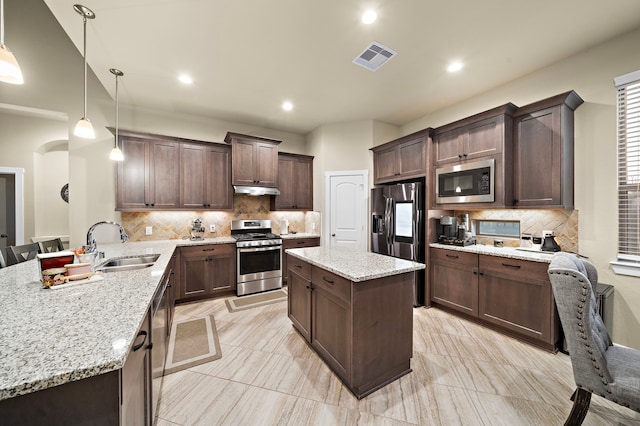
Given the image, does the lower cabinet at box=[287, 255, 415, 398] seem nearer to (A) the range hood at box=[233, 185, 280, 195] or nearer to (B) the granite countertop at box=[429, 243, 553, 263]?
(B) the granite countertop at box=[429, 243, 553, 263]

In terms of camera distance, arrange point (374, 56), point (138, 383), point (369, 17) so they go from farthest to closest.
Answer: point (374, 56), point (369, 17), point (138, 383)

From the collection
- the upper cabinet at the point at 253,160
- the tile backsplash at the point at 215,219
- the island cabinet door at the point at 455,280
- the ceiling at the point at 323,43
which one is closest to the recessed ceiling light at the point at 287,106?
the ceiling at the point at 323,43

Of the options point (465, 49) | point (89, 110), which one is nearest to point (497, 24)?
point (465, 49)

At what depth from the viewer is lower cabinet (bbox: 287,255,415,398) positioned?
1769 mm

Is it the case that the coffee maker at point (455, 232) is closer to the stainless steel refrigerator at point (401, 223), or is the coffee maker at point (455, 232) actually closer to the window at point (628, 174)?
the stainless steel refrigerator at point (401, 223)

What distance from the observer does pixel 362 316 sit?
1.77m

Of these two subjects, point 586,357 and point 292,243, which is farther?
point 292,243

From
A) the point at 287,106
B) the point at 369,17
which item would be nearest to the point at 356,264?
the point at 369,17

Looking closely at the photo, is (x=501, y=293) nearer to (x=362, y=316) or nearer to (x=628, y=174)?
(x=628, y=174)

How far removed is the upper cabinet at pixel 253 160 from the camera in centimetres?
414

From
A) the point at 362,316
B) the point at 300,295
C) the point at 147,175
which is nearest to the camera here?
the point at 362,316

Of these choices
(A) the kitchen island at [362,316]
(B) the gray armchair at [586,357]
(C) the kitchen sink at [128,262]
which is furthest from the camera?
A: (C) the kitchen sink at [128,262]

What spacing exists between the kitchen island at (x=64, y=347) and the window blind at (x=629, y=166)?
3.88m

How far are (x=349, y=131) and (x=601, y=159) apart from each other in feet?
10.8
